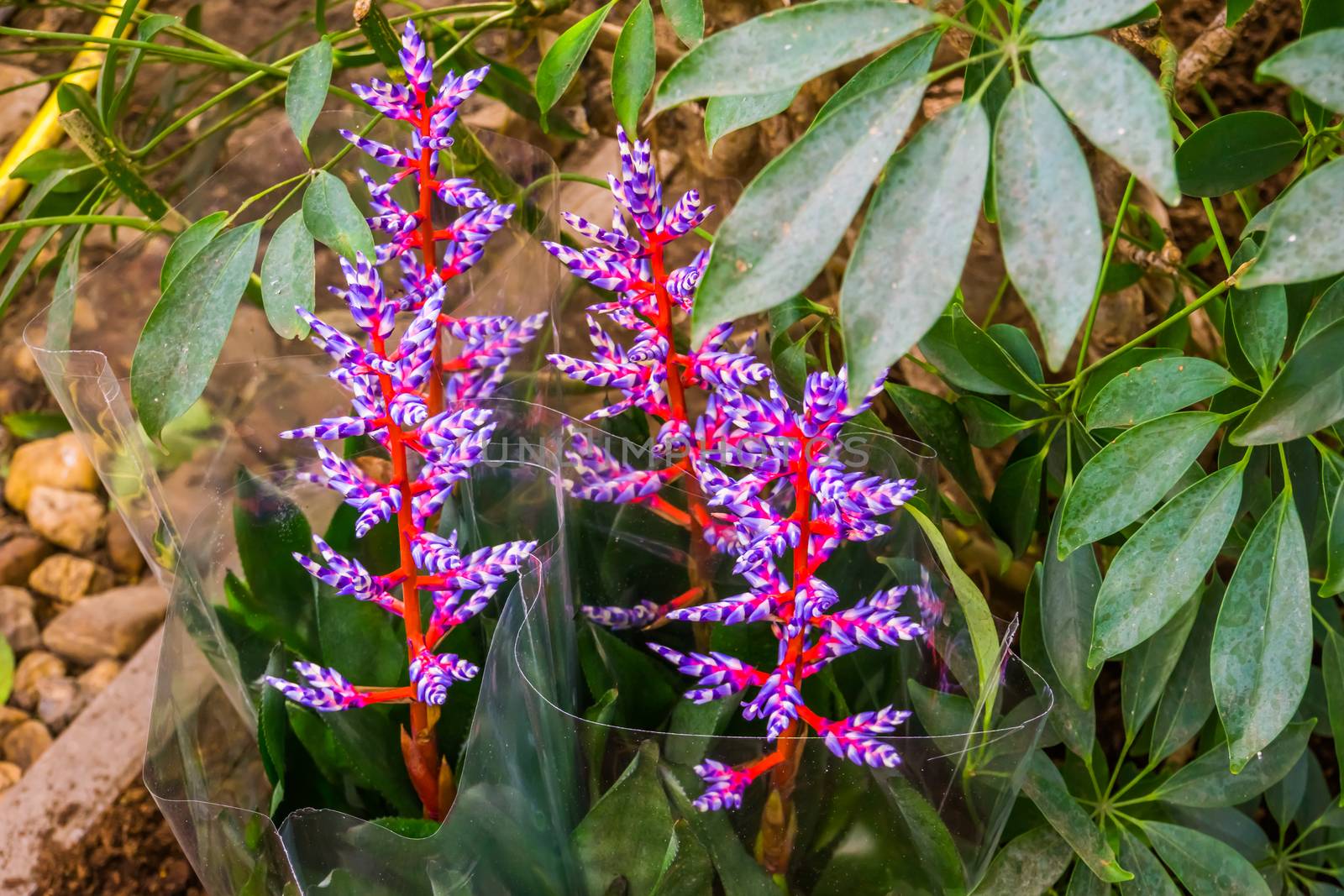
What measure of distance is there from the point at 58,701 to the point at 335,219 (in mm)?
955

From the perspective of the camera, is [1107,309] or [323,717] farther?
[1107,309]

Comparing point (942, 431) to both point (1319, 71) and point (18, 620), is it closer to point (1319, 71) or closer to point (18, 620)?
point (1319, 71)

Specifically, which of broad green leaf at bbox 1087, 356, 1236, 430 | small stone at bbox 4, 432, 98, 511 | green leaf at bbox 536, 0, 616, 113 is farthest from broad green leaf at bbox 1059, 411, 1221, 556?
small stone at bbox 4, 432, 98, 511

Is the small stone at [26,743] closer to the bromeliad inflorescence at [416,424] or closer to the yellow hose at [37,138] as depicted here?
the yellow hose at [37,138]

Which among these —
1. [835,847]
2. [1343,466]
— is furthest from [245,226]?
[1343,466]

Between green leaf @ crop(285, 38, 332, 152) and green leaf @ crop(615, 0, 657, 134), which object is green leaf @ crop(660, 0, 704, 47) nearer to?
green leaf @ crop(615, 0, 657, 134)

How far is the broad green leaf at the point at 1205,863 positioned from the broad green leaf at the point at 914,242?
49 cm

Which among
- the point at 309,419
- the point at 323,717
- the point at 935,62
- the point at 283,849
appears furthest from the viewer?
the point at 935,62

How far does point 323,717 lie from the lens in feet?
2.19

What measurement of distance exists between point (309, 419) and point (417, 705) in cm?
29

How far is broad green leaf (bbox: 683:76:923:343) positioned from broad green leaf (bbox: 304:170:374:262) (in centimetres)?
26

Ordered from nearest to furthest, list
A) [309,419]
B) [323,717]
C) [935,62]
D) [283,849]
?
1. [283,849]
2. [323,717]
3. [309,419]
4. [935,62]

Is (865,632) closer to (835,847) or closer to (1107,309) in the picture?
(835,847)

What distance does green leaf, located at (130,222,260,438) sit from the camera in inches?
22.8
